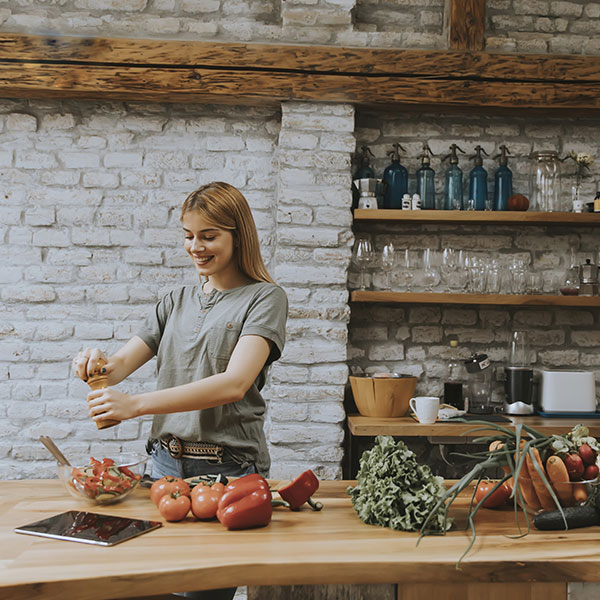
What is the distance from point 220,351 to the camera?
201 centimetres

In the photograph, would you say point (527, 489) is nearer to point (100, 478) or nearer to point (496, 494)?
point (496, 494)

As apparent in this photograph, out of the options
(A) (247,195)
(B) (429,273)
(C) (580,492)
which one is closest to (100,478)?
(C) (580,492)

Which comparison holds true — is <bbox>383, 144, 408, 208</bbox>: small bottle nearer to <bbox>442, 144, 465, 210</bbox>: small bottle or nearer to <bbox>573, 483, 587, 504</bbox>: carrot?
<bbox>442, 144, 465, 210</bbox>: small bottle

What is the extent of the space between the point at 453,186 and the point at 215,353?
2.19 m

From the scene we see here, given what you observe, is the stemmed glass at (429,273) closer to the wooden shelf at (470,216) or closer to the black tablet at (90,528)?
the wooden shelf at (470,216)

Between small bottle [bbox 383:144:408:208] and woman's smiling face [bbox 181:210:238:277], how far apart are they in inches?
70.8

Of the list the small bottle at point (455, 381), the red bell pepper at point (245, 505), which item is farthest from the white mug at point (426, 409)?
the red bell pepper at point (245, 505)

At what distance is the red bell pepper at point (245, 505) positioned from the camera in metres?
1.54

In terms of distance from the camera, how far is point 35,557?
1372 mm

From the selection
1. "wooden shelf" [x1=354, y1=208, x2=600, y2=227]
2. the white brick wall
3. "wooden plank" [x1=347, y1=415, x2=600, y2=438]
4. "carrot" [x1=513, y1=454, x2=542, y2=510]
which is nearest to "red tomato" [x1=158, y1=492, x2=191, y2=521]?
"carrot" [x1=513, y1=454, x2=542, y2=510]

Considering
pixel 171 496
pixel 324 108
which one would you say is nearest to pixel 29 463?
pixel 171 496

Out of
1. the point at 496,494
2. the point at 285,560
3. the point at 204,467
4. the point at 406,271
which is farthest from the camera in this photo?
the point at 406,271

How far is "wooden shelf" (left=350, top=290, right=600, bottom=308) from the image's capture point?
3.48 m

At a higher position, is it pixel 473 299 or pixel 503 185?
pixel 503 185
